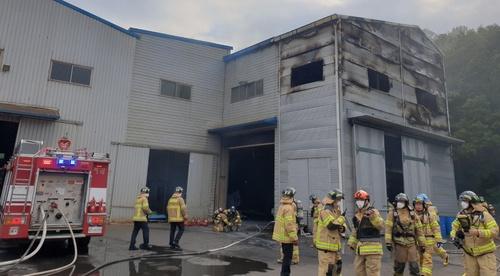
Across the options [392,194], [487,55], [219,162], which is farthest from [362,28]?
[487,55]

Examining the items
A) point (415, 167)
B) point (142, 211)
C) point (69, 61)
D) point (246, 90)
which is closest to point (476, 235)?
point (142, 211)

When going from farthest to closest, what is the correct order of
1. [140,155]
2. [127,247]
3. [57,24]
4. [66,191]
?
[140,155], [57,24], [127,247], [66,191]

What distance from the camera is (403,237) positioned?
6.30m

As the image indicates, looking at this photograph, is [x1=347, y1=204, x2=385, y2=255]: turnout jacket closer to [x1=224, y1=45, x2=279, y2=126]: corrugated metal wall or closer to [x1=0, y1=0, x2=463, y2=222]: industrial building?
[x1=0, y1=0, x2=463, y2=222]: industrial building

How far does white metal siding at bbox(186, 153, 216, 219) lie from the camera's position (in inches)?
683

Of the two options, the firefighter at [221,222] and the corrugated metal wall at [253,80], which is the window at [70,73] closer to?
the corrugated metal wall at [253,80]

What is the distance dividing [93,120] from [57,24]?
4738 millimetres

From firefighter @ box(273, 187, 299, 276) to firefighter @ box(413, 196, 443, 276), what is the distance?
2.82 meters

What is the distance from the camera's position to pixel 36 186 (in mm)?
7672

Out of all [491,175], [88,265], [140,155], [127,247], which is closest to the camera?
[88,265]

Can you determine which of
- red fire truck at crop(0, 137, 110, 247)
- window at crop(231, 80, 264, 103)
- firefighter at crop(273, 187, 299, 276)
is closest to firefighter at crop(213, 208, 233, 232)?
red fire truck at crop(0, 137, 110, 247)

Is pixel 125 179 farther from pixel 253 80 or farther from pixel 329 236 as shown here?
pixel 329 236

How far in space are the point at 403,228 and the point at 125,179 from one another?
514 inches

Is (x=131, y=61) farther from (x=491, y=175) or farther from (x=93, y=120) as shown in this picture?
(x=491, y=175)
